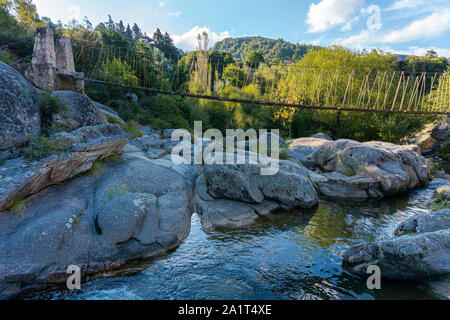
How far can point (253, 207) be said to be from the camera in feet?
31.9

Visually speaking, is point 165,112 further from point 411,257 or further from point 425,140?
point 425,140

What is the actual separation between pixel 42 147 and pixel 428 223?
10658 mm

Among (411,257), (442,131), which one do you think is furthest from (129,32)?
(411,257)

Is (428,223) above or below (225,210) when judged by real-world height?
above

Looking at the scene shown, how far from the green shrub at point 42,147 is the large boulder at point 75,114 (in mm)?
1014

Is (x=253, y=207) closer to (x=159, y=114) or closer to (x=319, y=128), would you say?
(x=159, y=114)

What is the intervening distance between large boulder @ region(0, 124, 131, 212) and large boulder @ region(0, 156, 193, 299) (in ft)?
1.07

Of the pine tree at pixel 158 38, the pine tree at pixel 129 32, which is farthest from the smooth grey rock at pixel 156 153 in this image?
the pine tree at pixel 129 32

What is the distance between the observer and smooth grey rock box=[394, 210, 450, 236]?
21.9ft

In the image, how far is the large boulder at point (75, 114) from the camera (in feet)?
26.2

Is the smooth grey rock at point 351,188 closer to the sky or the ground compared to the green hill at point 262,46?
closer to the ground

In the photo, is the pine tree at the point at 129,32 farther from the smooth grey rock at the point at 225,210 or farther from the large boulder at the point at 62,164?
the smooth grey rock at the point at 225,210

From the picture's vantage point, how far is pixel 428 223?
6859 mm
